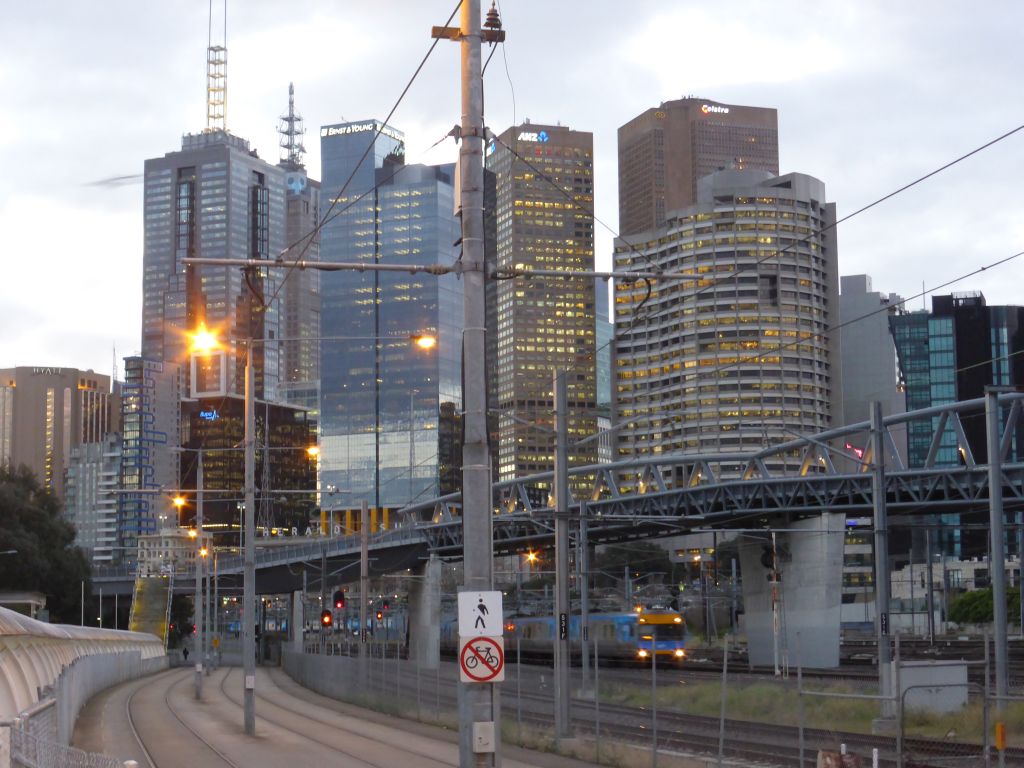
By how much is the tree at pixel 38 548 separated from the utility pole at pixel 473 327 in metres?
102

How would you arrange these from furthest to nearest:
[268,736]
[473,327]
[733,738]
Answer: [268,736] → [733,738] → [473,327]

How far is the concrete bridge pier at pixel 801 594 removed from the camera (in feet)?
228

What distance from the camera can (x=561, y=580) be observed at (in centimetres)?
3334

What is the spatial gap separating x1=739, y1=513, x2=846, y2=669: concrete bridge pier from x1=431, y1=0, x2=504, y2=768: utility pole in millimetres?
52886

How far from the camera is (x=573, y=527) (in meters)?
82.1

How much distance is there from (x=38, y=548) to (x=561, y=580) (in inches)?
3682

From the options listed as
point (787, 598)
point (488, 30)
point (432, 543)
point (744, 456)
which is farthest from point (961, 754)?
point (432, 543)

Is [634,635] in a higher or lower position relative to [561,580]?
lower

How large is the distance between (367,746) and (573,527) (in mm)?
48082

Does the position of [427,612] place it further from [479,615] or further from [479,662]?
[479,662]

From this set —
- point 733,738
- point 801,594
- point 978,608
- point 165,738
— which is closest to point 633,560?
point 978,608

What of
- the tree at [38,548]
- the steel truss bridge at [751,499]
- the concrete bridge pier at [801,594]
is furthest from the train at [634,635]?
the tree at [38,548]

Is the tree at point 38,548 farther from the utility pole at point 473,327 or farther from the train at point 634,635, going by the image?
the utility pole at point 473,327

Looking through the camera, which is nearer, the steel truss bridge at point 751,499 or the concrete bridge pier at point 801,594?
the steel truss bridge at point 751,499
